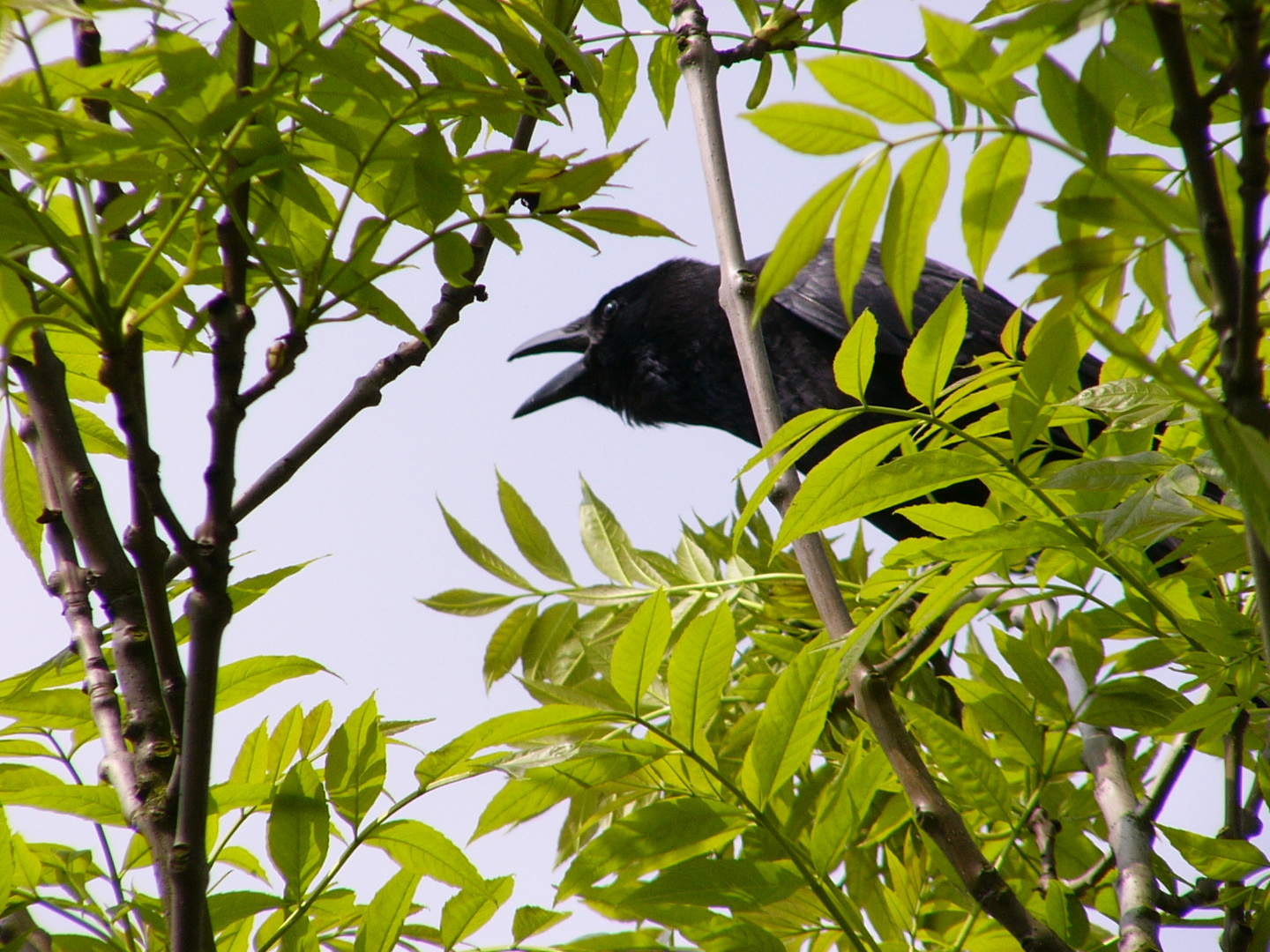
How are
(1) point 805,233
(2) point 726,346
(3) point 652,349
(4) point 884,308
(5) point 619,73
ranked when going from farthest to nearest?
(3) point 652,349 < (2) point 726,346 < (4) point 884,308 < (5) point 619,73 < (1) point 805,233

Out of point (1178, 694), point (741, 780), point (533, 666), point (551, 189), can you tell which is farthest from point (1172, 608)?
point (533, 666)

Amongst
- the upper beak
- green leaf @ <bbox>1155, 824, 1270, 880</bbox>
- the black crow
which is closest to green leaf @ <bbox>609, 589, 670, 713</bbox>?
green leaf @ <bbox>1155, 824, 1270, 880</bbox>

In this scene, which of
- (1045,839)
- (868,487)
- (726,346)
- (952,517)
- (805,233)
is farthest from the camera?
(726,346)

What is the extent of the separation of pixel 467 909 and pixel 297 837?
163 millimetres

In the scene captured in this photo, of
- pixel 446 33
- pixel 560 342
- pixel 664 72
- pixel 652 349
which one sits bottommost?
pixel 446 33

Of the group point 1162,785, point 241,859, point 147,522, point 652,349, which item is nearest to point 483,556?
point 241,859

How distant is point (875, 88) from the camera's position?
2.06 ft

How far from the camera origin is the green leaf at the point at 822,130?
640 millimetres

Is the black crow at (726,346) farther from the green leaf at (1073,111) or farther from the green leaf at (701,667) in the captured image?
the green leaf at (1073,111)

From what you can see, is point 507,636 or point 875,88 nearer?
point 875,88

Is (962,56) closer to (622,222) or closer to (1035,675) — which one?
(622,222)

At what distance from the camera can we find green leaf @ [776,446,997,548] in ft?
2.41

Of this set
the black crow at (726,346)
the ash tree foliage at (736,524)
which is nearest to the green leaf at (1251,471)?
the ash tree foliage at (736,524)

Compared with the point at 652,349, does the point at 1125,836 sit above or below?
below
